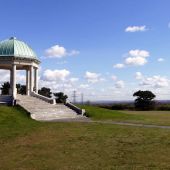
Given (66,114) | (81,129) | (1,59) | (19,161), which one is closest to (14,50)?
(1,59)

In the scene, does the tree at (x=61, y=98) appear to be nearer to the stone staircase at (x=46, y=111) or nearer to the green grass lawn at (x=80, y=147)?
the stone staircase at (x=46, y=111)

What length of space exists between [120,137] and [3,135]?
26.3 ft

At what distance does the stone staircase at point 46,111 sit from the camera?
35713 mm

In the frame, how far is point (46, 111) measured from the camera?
1476 inches

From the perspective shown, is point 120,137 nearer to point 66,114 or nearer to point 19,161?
point 19,161

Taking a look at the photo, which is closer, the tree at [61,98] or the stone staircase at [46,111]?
the stone staircase at [46,111]

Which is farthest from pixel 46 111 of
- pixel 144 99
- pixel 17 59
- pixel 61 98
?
pixel 144 99

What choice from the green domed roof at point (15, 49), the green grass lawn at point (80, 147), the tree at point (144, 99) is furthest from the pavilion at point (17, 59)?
the tree at point (144, 99)

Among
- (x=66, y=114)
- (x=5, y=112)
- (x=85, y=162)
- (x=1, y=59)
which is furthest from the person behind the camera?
(x=1, y=59)

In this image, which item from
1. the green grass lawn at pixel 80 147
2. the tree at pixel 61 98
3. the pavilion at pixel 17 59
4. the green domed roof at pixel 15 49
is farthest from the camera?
the tree at pixel 61 98

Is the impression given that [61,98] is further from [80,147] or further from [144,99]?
[80,147]

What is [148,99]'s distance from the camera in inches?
3740

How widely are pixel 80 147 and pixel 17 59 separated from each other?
979 inches

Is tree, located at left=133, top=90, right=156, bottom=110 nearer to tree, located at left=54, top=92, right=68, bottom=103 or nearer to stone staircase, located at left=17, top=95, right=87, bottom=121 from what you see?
tree, located at left=54, top=92, right=68, bottom=103
